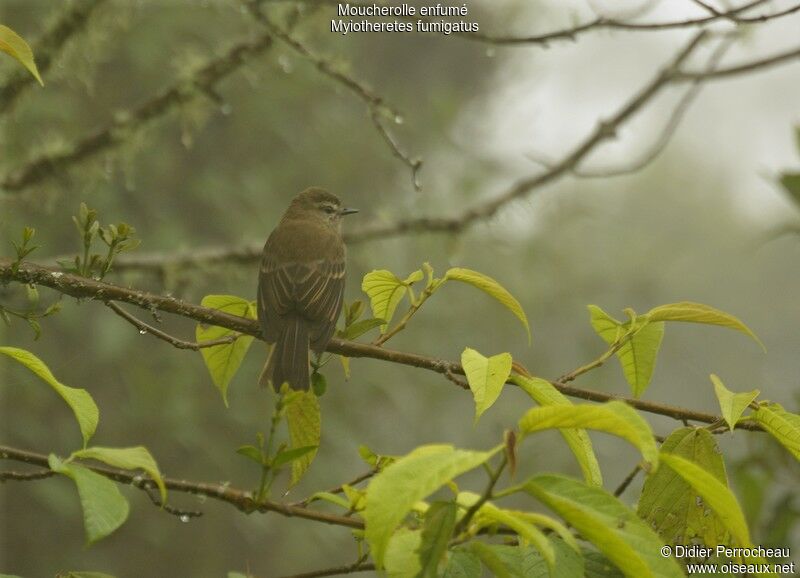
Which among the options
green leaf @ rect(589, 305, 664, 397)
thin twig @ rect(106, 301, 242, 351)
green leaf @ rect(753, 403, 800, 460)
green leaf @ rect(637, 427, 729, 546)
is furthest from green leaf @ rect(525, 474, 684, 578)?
thin twig @ rect(106, 301, 242, 351)

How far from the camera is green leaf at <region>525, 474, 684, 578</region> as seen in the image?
4.30ft

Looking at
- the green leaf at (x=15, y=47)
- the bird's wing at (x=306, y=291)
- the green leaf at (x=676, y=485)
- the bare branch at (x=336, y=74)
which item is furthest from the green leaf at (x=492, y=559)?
the bare branch at (x=336, y=74)

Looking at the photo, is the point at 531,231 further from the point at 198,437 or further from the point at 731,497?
the point at 731,497

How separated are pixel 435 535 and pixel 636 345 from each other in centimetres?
90

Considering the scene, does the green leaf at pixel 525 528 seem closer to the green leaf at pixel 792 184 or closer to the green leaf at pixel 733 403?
the green leaf at pixel 733 403

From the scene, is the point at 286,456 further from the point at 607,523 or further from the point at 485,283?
the point at 485,283

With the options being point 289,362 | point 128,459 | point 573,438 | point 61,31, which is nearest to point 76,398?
point 128,459

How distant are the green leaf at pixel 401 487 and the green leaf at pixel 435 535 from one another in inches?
4.1

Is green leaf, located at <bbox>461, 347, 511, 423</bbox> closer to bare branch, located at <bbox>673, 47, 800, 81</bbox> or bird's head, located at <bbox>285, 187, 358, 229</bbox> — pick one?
bare branch, located at <bbox>673, 47, 800, 81</bbox>

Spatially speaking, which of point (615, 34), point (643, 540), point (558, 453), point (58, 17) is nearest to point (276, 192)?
point (558, 453)

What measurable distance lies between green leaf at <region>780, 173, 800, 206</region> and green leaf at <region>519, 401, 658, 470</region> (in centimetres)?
278

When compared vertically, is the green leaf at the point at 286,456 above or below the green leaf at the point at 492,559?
above

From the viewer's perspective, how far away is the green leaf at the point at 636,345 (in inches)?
82.5

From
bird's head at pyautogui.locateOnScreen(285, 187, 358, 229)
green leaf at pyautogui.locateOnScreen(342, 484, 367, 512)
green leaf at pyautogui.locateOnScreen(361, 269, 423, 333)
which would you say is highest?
bird's head at pyautogui.locateOnScreen(285, 187, 358, 229)
